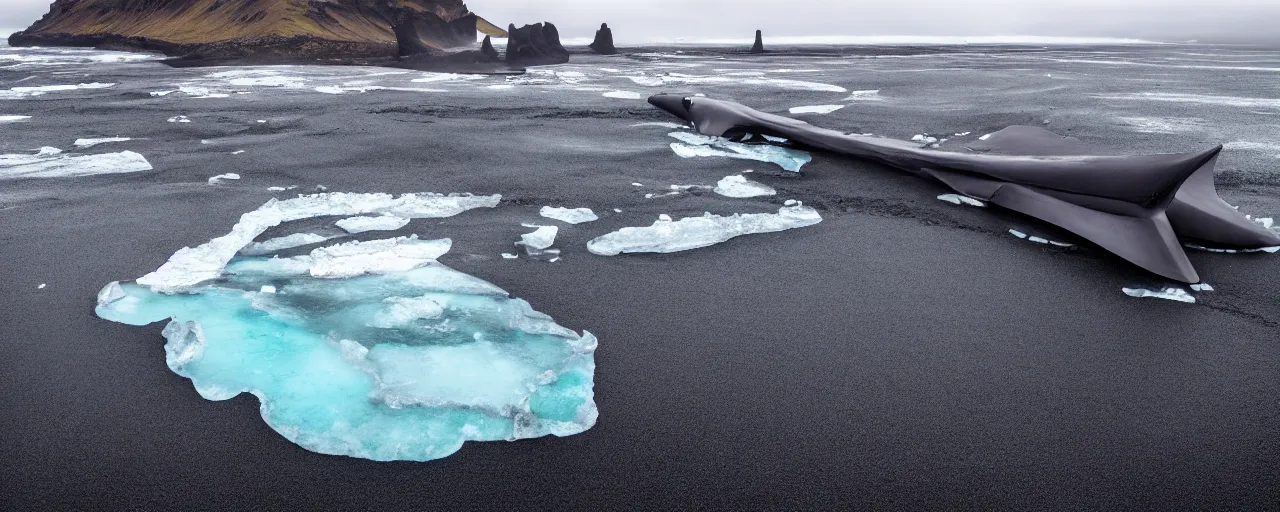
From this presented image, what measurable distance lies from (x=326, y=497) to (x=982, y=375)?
9.08 feet

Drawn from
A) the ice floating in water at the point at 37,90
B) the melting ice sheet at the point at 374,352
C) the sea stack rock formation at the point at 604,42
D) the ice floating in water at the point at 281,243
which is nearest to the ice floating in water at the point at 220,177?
the ice floating in water at the point at 281,243

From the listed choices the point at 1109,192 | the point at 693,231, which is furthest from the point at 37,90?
the point at 1109,192

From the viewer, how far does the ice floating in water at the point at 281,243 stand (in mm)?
4547

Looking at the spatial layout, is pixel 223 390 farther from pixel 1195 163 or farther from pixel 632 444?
pixel 1195 163

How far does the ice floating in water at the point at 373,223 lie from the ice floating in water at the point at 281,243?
237 mm

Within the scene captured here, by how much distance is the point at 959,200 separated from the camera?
20.0 ft

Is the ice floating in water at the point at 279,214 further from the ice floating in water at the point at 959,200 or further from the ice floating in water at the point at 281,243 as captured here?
the ice floating in water at the point at 959,200

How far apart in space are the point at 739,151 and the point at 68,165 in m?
7.37

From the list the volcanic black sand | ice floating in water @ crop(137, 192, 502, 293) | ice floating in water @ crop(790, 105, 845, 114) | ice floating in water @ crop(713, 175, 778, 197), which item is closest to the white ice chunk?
the volcanic black sand

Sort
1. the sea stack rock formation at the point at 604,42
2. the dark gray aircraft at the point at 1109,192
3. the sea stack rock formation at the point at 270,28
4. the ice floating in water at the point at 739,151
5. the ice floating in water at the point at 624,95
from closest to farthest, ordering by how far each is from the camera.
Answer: the dark gray aircraft at the point at 1109,192 < the ice floating in water at the point at 739,151 < the ice floating in water at the point at 624,95 < the sea stack rock formation at the point at 270,28 < the sea stack rock formation at the point at 604,42

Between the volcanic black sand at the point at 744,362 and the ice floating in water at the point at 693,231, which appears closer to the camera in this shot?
the volcanic black sand at the point at 744,362

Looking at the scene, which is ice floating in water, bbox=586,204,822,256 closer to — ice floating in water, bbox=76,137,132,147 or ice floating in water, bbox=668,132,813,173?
ice floating in water, bbox=668,132,813,173

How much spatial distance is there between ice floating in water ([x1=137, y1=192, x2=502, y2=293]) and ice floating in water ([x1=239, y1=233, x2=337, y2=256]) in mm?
82

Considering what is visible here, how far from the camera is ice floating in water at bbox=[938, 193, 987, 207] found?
19.6ft
